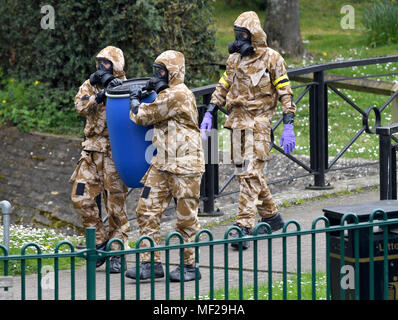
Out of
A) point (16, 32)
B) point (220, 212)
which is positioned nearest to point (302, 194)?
point (220, 212)

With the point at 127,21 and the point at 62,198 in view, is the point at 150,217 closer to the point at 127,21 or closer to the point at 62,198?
the point at 62,198

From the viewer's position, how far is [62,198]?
40.3 ft

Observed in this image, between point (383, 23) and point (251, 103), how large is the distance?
516 inches

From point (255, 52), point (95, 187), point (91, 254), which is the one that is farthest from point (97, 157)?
point (91, 254)

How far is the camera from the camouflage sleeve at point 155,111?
265 inches

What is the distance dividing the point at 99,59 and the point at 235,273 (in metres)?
1.93

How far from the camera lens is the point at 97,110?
7.34 meters

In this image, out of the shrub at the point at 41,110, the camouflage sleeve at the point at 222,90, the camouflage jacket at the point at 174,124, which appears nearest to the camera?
the camouflage jacket at the point at 174,124

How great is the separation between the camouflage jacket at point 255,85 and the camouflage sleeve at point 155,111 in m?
1.31

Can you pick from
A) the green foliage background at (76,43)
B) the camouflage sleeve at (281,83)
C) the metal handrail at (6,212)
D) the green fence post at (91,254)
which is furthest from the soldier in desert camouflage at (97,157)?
the green foliage background at (76,43)

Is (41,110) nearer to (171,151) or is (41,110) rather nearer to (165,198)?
(165,198)

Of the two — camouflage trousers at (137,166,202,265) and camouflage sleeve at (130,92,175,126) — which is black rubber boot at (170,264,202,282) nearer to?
→ camouflage trousers at (137,166,202,265)

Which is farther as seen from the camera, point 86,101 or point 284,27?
point 284,27

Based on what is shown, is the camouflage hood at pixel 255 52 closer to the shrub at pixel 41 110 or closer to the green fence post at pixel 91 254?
the green fence post at pixel 91 254
